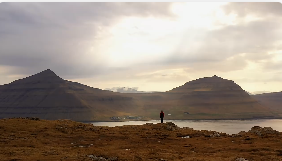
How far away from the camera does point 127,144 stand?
24875 millimetres

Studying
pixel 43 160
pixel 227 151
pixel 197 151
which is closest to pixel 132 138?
pixel 197 151

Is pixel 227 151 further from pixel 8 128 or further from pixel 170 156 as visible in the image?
pixel 8 128

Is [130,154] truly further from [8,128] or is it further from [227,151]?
[8,128]

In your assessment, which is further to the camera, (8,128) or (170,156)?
(8,128)

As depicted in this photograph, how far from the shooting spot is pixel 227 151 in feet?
70.0

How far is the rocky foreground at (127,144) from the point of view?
61.8 ft

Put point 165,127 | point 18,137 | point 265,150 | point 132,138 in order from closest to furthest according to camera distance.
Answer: point 265,150
point 18,137
point 132,138
point 165,127

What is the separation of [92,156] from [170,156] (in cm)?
553

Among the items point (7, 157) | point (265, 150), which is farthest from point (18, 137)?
point (265, 150)

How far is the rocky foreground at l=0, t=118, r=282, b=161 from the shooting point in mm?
18844

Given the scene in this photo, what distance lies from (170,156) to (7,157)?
11.4 metres

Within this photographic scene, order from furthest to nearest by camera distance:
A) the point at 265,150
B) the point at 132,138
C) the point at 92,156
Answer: the point at 132,138
the point at 265,150
the point at 92,156

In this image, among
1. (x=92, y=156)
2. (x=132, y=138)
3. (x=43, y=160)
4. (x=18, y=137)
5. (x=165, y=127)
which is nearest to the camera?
(x=43, y=160)

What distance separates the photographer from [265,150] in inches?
826
